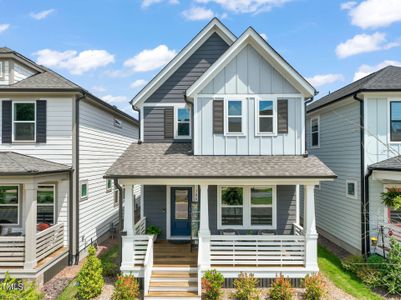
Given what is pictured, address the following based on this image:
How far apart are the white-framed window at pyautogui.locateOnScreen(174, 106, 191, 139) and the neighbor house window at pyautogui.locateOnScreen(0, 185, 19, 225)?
7.31 m

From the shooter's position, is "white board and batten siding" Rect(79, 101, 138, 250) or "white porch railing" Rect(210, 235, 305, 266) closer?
"white porch railing" Rect(210, 235, 305, 266)

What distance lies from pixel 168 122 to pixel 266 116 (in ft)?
15.1

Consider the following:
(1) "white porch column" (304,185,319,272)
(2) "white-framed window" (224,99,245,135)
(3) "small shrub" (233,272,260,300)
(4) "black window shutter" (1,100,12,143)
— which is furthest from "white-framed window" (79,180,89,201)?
(1) "white porch column" (304,185,319,272)

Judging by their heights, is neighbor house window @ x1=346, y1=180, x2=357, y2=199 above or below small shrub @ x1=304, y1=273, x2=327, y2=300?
above

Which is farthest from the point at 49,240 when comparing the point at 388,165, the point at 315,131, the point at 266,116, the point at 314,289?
the point at 315,131

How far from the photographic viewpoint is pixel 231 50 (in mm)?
11930

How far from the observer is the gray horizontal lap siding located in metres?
14.3

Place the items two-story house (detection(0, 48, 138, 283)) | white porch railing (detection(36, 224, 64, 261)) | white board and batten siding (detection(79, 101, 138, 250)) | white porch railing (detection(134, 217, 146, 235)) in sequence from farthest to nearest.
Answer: white board and batten siding (detection(79, 101, 138, 250))
two-story house (detection(0, 48, 138, 283))
white porch railing (detection(134, 217, 146, 235))
white porch railing (detection(36, 224, 64, 261))

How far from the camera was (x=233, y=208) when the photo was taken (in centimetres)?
1285

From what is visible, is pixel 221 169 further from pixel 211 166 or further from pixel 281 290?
pixel 281 290

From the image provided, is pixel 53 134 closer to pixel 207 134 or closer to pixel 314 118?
pixel 207 134

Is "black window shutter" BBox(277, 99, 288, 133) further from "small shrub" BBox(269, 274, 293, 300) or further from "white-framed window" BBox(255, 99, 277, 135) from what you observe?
"small shrub" BBox(269, 274, 293, 300)

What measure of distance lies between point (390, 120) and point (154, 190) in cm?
1050

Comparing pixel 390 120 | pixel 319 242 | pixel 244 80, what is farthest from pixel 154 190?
pixel 390 120
